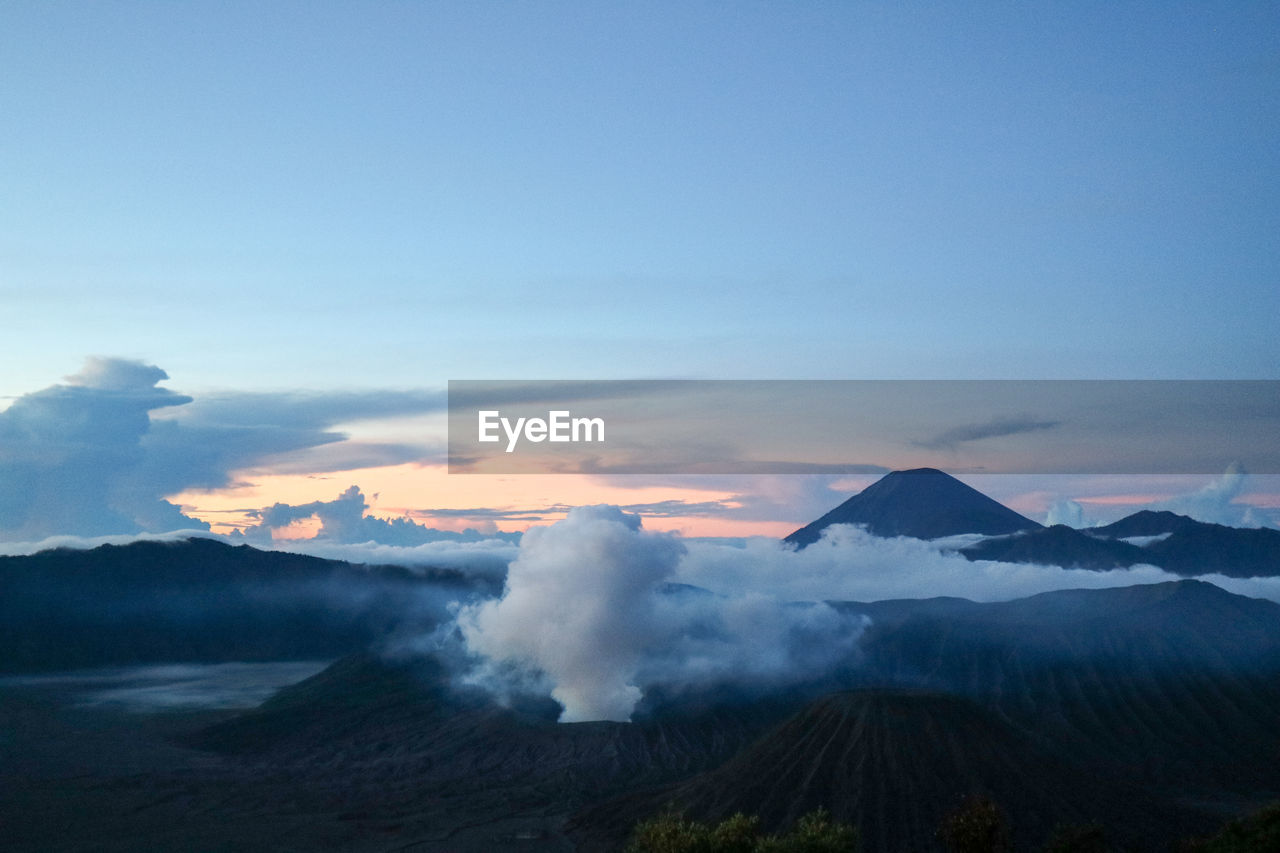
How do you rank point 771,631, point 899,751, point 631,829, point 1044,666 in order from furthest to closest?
point 771,631
point 1044,666
point 899,751
point 631,829

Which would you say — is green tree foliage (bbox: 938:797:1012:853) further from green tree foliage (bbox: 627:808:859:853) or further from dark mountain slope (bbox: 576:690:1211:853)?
dark mountain slope (bbox: 576:690:1211:853)

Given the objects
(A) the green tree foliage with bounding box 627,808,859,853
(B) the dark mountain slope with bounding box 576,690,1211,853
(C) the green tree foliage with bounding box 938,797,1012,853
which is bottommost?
(B) the dark mountain slope with bounding box 576,690,1211,853

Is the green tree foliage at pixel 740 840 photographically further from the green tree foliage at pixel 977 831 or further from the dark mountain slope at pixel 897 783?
the dark mountain slope at pixel 897 783

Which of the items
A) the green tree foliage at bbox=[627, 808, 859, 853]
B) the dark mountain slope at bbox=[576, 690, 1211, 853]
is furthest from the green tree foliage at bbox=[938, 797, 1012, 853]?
the dark mountain slope at bbox=[576, 690, 1211, 853]

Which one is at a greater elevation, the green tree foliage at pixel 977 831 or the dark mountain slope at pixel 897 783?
the green tree foliage at pixel 977 831

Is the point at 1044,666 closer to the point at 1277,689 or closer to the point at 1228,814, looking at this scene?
the point at 1277,689

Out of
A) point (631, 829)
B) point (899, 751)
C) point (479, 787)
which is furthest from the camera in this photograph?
point (479, 787)

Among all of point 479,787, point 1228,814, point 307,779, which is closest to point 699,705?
point 479,787

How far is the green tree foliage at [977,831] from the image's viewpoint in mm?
64375

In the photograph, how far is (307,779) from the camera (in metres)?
112

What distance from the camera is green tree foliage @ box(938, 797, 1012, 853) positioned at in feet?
211

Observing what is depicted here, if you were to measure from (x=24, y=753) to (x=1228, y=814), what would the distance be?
135095 millimetres

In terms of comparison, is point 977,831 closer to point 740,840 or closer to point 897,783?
point 740,840

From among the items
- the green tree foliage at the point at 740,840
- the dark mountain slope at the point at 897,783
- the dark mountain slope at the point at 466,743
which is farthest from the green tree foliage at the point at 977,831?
the dark mountain slope at the point at 466,743
